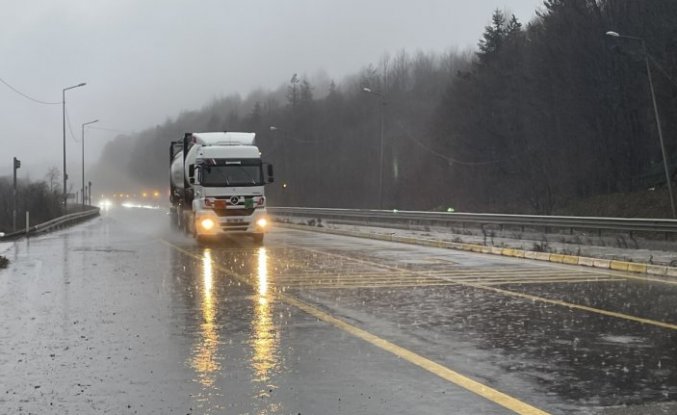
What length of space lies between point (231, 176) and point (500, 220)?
10390mm

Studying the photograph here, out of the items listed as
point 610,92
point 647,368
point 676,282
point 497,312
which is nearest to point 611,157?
point 610,92

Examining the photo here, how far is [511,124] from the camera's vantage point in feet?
165

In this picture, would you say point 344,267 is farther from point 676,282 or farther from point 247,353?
point 247,353

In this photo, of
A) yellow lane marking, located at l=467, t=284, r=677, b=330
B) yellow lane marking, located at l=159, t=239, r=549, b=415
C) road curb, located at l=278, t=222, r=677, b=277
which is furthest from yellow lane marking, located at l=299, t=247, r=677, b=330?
road curb, located at l=278, t=222, r=677, b=277

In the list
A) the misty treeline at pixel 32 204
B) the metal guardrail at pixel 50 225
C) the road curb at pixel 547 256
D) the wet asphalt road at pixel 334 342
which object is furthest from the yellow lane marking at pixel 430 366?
the misty treeline at pixel 32 204

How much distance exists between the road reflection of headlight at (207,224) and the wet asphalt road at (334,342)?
328 inches

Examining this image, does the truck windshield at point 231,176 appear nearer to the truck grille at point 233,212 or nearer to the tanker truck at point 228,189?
the tanker truck at point 228,189

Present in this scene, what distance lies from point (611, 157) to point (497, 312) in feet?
112

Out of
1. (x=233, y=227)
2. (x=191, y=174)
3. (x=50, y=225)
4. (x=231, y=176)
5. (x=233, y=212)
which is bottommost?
(x=50, y=225)

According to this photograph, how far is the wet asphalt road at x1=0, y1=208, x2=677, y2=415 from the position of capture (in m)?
5.09

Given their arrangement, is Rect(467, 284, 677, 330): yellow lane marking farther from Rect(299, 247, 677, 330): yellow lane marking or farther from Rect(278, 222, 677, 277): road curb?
Rect(278, 222, 677, 277): road curb

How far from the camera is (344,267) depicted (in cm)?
1512

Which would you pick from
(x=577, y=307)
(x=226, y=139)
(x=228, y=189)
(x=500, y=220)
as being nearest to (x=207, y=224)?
(x=228, y=189)

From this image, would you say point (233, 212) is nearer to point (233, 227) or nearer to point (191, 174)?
point (233, 227)
